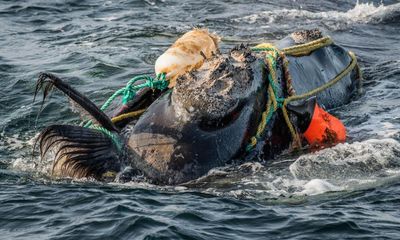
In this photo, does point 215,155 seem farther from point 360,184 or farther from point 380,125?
point 380,125

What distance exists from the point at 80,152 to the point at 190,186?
973 mm

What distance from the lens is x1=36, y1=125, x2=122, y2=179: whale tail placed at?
6430 millimetres

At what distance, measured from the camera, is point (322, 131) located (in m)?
7.48

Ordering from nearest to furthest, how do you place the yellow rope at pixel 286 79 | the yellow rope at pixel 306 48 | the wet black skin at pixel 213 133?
the wet black skin at pixel 213 133 → the yellow rope at pixel 286 79 → the yellow rope at pixel 306 48

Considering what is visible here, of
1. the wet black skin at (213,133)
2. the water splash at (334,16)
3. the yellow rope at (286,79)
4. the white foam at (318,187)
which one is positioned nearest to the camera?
the white foam at (318,187)

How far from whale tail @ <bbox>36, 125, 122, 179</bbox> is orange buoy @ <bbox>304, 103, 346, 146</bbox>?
1968 millimetres

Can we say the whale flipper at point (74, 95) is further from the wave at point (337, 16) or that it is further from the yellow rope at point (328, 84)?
the wave at point (337, 16)

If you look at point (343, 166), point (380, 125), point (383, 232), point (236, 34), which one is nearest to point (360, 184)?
point (343, 166)

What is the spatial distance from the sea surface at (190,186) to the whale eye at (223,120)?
0.37 metres

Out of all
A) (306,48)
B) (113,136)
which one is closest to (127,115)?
(113,136)

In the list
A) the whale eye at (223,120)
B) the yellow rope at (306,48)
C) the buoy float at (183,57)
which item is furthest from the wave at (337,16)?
the whale eye at (223,120)

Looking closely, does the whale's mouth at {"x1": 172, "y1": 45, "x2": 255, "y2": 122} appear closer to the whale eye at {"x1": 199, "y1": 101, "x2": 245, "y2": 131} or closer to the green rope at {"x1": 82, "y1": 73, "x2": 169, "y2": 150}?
the whale eye at {"x1": 199, "y1": 101, "x2": 245, "y2": 131}

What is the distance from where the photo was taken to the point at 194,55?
7625 mm

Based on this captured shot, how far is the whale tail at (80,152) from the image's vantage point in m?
6.43
